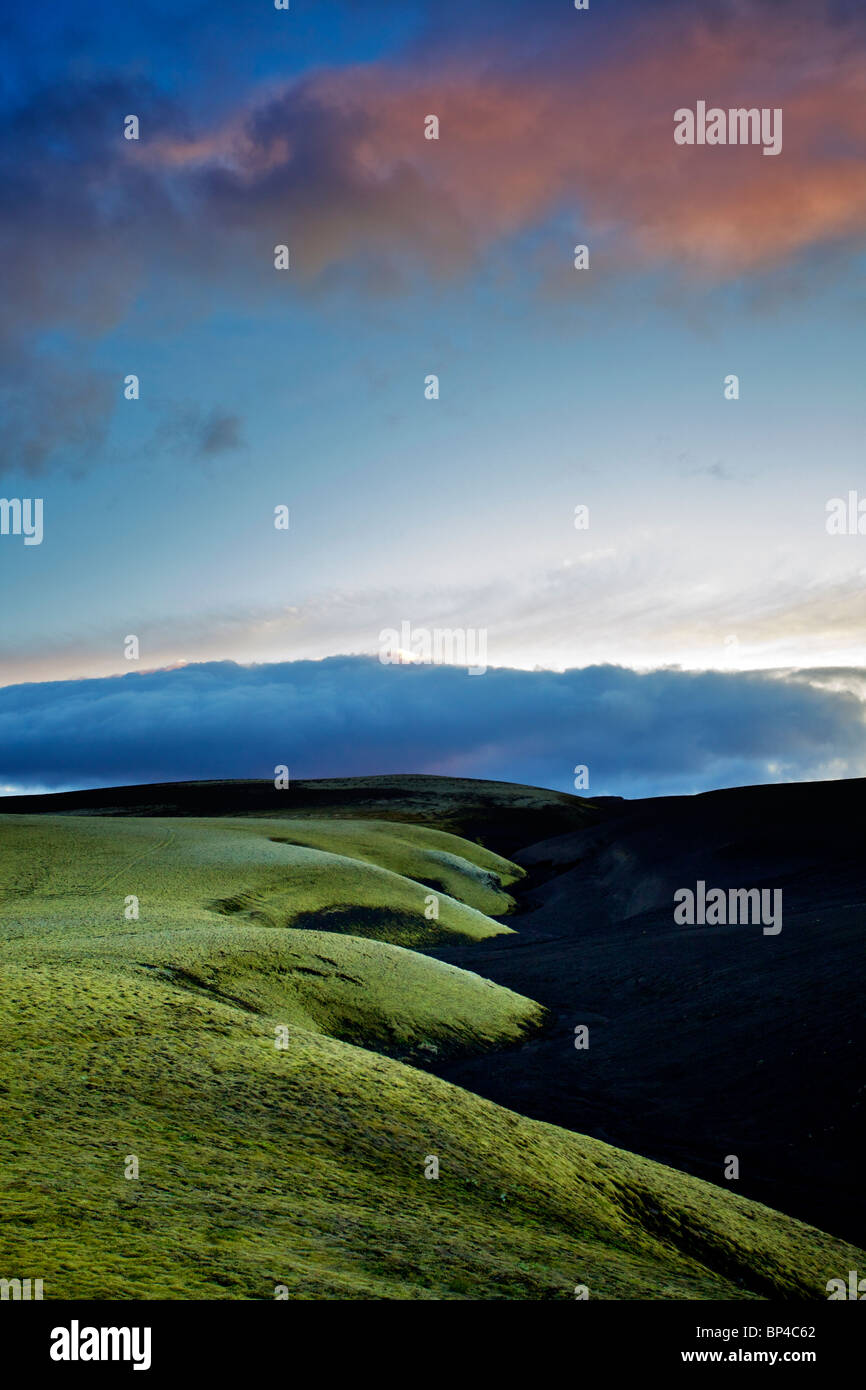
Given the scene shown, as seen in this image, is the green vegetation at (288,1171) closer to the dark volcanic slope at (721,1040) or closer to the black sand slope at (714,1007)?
the dark volcanic slope at (721,1040)

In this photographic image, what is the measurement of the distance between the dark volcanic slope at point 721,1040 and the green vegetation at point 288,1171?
2349 millimetres

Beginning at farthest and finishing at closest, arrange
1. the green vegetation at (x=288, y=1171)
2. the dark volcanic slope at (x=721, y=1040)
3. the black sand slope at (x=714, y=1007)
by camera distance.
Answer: the black sand slope at (x=714, y=1007) < the dark volcanic slope at (x=721, y=1040) < the green vegetation at (x=288, y=1171)

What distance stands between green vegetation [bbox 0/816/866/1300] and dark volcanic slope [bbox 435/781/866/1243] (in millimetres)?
2349

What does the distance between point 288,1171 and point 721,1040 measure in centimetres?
1354

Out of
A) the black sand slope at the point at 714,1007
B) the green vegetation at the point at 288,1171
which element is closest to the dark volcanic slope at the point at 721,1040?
the black sand slope at the point at 714,1007

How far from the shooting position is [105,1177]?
7.65 meters

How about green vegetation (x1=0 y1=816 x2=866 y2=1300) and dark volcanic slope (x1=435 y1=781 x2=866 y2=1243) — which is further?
dark volcanic slope (x1=435 y1=781 x2=866 y2=1243)

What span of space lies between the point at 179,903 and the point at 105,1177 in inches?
877

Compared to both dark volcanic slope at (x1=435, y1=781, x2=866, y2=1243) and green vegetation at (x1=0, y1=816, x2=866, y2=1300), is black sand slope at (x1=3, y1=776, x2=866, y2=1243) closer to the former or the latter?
dark volcanic slope at (x1=435, y1=781, x2=866, y2=1243)

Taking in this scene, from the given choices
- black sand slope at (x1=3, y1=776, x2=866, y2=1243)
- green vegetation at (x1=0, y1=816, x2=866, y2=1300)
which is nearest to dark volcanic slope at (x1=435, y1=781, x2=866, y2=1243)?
black sand slope at (x1=3, y1=776, x2=866, y2=1243)

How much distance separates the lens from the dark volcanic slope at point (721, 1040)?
14.5m

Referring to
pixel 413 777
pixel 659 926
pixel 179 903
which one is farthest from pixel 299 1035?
pixel 413 777

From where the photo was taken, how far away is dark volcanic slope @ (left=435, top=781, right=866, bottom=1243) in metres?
14.5
